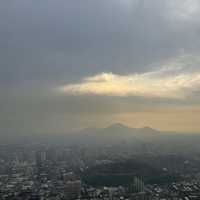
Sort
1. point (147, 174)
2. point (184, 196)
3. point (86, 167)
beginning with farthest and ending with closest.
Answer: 1. point (86, 167)
2. point (147, 174)
3. point (184, 196)

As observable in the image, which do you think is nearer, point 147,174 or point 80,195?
point 80,195

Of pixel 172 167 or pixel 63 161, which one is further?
pixel 63 161

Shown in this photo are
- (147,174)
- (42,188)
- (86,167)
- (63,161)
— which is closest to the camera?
(42,188)

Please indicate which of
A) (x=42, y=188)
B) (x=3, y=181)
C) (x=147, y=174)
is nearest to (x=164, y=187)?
(x=147, y=174)

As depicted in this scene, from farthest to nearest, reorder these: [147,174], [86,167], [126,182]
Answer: [86,167] < [147,174] < [126,182]

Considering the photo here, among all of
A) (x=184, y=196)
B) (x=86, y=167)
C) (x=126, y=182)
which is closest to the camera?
(x=184, y=196)

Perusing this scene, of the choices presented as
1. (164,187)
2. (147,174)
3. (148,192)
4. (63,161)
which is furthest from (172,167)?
(63,161)

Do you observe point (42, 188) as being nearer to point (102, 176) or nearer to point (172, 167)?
point (102, 176)

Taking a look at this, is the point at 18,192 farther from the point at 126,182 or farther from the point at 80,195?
the point at 126,182

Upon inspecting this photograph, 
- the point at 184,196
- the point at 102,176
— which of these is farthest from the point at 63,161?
the point at 184,196
